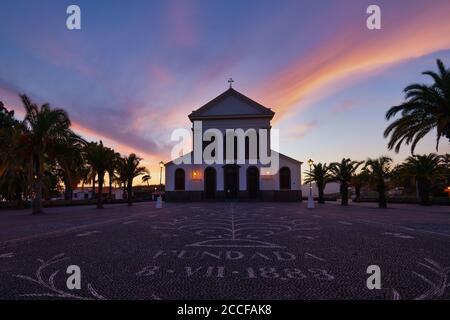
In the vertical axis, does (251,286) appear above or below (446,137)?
below

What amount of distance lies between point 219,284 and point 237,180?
3359 cm

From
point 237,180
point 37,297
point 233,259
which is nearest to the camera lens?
point 37,297

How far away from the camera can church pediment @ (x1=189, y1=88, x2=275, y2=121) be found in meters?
40.0

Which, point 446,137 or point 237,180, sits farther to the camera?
point 237,180

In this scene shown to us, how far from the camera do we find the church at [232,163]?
3744cm

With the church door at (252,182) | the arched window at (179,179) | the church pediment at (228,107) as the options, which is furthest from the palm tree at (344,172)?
the arched window at (179,179)

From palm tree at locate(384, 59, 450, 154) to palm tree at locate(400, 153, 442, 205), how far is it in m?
10.5

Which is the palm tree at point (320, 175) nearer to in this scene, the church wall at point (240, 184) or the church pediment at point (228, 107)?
the church wall at point (240, 184)

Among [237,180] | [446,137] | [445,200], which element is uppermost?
[446,137]

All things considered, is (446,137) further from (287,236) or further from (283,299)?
(283,299)

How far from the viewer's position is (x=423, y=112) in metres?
19.2
